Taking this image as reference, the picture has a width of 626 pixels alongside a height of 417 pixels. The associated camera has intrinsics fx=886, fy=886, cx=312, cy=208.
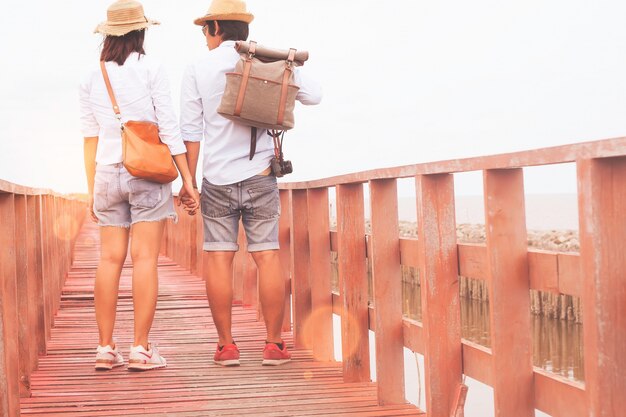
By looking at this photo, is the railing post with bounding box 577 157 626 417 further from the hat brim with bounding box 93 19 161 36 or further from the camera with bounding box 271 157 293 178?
A: the hat brim with bounding box 93 19 161 36

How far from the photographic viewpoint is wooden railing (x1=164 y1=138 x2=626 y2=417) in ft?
6.67

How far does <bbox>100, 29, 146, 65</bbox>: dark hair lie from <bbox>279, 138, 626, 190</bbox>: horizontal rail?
1173 mm

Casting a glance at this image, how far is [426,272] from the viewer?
3045mm

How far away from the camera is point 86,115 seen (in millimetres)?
4125

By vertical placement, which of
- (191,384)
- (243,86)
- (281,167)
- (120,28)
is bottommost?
(191,384)

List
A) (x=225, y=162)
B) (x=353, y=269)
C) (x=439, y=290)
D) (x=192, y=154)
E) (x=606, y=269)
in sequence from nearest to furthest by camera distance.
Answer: (x=606, y=269) < (x=439, y=290) < (x=353, y=269) < (x=225, y=162) < (x=192, y=154)

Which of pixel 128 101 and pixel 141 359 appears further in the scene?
pixel 141 359

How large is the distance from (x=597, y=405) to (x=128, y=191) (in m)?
2.57

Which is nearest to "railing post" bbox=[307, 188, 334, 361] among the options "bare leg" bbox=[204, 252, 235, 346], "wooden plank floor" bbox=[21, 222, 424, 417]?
"wooden plank floor" bbox=[21, 222, 424, 417]

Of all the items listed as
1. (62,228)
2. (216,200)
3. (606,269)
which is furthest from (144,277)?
(62,228)

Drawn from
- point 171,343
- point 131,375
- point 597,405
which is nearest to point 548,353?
point 171,343

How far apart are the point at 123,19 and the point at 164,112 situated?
46 cm

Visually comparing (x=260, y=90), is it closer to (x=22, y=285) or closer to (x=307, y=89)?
(x=307, y=89)

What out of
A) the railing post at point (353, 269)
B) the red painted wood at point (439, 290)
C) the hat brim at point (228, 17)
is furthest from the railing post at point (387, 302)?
the hat brim at point (228, 17)
